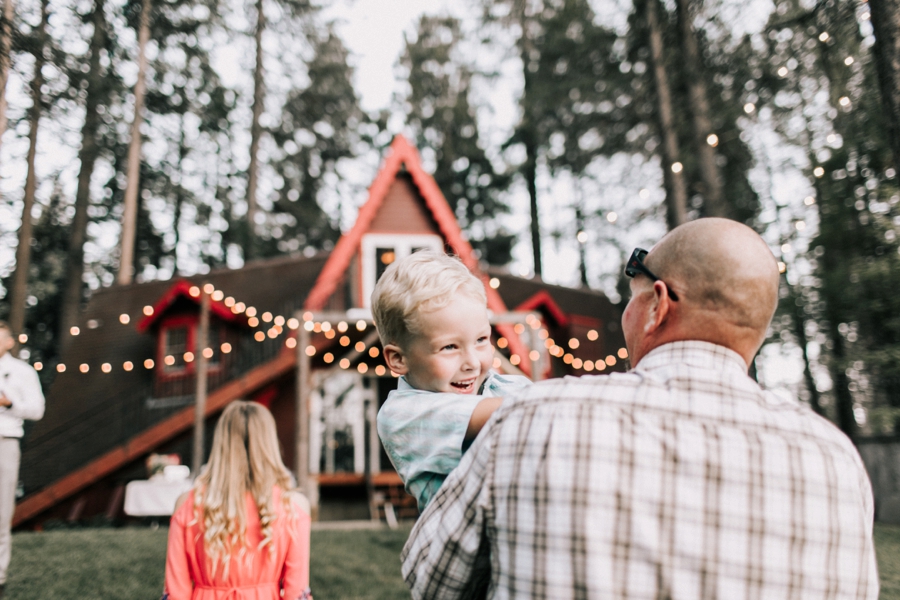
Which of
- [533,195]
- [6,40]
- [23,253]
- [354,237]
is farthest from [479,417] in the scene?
[533,195]

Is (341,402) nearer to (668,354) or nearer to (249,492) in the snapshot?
(249,492)

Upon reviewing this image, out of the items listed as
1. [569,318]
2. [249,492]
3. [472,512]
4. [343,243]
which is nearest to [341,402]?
[343,243]

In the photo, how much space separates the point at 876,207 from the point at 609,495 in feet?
58.4

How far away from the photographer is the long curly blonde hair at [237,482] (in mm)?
2719

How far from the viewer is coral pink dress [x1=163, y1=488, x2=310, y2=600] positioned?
Answer: 107 inches

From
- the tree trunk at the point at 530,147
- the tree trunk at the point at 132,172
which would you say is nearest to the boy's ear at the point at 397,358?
the tree trunk at the point at 132,172

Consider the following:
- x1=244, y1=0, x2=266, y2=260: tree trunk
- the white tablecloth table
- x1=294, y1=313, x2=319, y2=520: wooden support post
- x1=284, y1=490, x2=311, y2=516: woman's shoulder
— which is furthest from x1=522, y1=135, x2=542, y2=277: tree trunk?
x1=284, y1=490, x2=311, y2=516: woman's shoulder

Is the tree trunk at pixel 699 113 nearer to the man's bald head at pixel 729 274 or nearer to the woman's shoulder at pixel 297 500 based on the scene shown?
the woman's shoulder at pixel 297 500

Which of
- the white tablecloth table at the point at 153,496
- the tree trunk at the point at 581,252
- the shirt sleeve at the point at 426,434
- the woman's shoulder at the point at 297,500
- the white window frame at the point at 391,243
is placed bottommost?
the white tablecloth table at the point at 153,496

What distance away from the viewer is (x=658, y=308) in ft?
4.43

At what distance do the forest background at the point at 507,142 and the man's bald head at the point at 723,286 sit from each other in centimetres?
469

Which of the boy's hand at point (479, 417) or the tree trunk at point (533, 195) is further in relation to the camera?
the tree trunk at point (533, 195)

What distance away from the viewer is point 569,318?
731 inches

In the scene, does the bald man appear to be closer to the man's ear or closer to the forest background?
the man's ear
